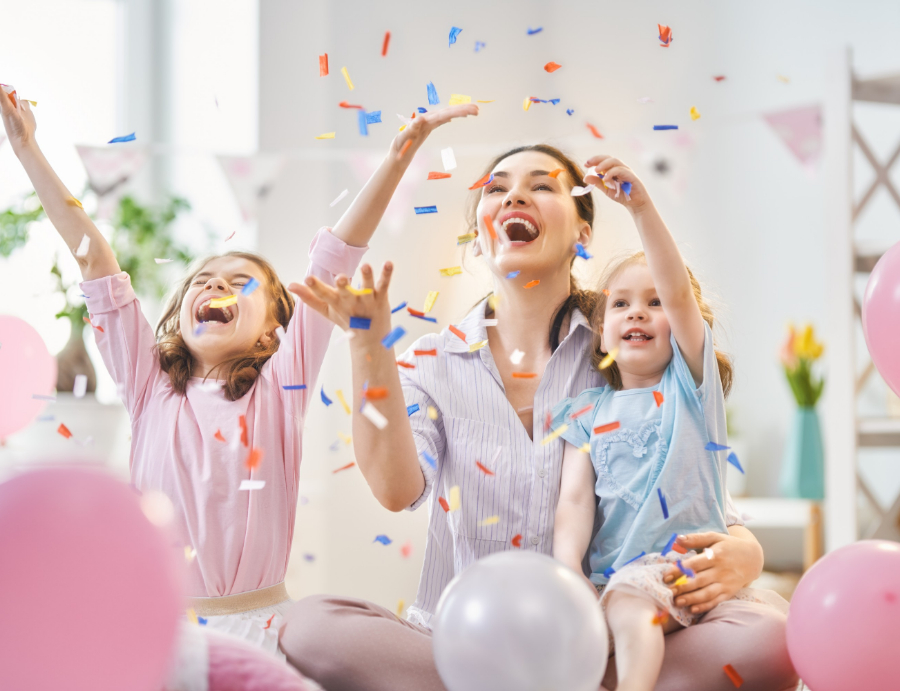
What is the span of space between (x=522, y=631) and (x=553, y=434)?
55 centimetres

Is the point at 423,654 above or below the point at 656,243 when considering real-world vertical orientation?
below

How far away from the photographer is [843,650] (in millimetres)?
1095

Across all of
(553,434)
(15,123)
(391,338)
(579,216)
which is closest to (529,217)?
(579,216)

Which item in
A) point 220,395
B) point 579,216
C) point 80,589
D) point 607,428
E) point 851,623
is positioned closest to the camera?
point 80,589

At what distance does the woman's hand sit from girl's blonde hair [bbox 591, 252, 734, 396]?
0.29 metres

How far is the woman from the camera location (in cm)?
117

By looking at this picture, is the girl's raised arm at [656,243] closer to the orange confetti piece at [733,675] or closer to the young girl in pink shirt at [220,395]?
Result: the young girl in pink shirt at [220,395]

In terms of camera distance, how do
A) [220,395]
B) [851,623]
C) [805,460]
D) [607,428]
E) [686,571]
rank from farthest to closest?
[805,460] → [220,395] → [607,428] → [686,571] → [851,623]

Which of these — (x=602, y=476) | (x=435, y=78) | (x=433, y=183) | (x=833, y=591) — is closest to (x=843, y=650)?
(x=833, y=591)

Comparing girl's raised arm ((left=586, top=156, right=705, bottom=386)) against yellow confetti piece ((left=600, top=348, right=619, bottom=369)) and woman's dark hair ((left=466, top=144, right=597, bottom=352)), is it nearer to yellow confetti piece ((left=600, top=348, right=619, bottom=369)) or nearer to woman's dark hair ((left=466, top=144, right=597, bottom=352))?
yellow confetti piece ((left=600, top=348, right=619, bottom=369))

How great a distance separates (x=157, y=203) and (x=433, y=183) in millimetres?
1038

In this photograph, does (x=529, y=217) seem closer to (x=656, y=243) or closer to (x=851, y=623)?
(x=656, y=243)

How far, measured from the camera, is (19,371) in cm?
170

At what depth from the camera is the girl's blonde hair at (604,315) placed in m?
1.46
